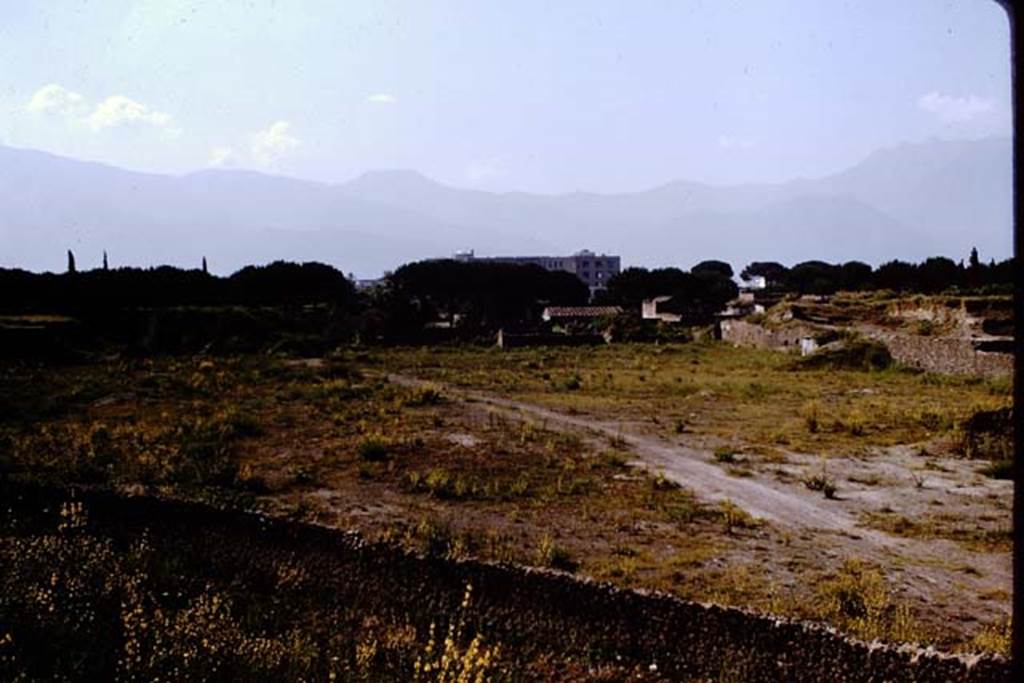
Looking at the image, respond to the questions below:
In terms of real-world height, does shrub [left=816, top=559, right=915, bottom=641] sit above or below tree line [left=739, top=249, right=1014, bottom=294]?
below

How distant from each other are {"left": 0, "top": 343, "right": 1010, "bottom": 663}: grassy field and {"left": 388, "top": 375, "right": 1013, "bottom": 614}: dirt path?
0.36 meters

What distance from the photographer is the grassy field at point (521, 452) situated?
10422mm

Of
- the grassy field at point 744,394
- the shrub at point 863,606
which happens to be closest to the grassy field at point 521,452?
the shrub at point 863,606

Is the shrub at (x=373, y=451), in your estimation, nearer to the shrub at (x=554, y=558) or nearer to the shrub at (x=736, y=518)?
the shrub at (x=554, y=558)

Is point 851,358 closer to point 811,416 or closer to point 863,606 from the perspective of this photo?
point 811,416

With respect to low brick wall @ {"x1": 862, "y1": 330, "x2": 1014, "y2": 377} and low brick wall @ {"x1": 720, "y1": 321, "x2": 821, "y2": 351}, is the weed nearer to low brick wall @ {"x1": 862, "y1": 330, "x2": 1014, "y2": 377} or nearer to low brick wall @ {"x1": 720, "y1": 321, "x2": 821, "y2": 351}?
low brick wall @ {"x1": 862, "y1": 330, "x2": 1014, "y2": 377}

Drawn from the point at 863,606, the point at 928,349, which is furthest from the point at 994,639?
the point at 928,349

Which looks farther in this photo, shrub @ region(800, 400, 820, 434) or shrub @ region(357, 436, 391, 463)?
shrub @ region(800, 400, 820, 434)

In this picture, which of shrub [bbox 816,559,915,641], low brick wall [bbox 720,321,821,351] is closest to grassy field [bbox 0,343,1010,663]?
shrub [bbox 816,559,915,641]

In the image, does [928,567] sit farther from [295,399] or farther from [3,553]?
[295,399]

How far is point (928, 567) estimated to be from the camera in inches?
412

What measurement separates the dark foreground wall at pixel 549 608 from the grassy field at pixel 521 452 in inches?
24.8

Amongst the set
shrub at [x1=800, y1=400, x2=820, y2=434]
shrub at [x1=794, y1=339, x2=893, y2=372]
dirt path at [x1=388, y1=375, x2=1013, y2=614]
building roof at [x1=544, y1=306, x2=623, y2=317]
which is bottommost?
dirt path at [x1=388, y1=375, x2=1013, y2=614]

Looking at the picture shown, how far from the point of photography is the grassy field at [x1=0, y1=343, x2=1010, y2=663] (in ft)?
34.2
